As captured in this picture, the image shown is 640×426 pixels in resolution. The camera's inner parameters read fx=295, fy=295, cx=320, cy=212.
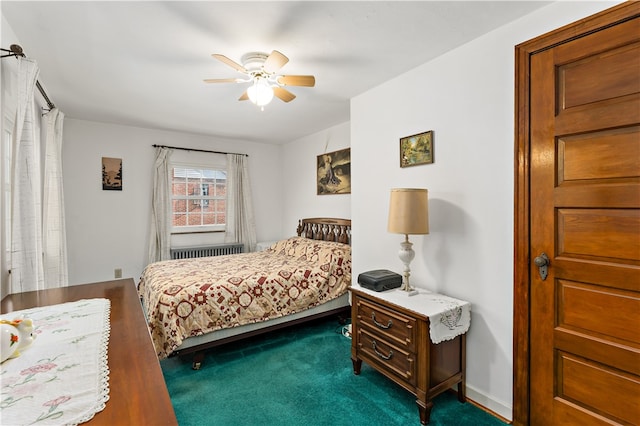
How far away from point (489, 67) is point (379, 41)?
2.43 ft

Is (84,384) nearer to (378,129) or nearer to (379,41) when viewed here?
(379,41)

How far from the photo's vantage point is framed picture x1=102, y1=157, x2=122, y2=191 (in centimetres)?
409

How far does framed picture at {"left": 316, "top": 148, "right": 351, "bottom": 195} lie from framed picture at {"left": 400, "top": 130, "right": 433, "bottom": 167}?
4.83ft

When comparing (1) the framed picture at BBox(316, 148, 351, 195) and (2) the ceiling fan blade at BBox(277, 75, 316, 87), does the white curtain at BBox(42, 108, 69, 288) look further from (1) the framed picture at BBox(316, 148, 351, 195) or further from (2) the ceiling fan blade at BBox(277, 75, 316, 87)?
(1) the framed picture at BBox(316, 148, 351, 195)

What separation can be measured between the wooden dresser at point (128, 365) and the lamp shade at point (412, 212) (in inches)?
63.6

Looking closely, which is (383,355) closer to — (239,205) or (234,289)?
(234,289)

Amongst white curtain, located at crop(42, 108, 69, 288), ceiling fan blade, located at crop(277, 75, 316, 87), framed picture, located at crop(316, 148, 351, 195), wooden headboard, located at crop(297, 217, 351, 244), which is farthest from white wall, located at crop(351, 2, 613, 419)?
white curtain, located at crop(42, 108, 69, 288)

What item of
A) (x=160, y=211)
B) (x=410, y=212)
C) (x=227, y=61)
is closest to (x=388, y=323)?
(x=410, y=212)

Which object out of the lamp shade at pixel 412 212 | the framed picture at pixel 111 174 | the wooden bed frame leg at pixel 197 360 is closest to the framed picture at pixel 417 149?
the lamp shade at pixel 412 212

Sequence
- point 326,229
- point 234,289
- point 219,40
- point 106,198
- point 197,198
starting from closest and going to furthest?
point 219,40
point 234,289
point 106,198
point 326,229
point 197,198

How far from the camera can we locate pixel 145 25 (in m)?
1.82

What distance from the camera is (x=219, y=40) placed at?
1.97 m

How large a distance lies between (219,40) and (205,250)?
3463 mm

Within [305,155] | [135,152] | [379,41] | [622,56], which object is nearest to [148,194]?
[135,152]
